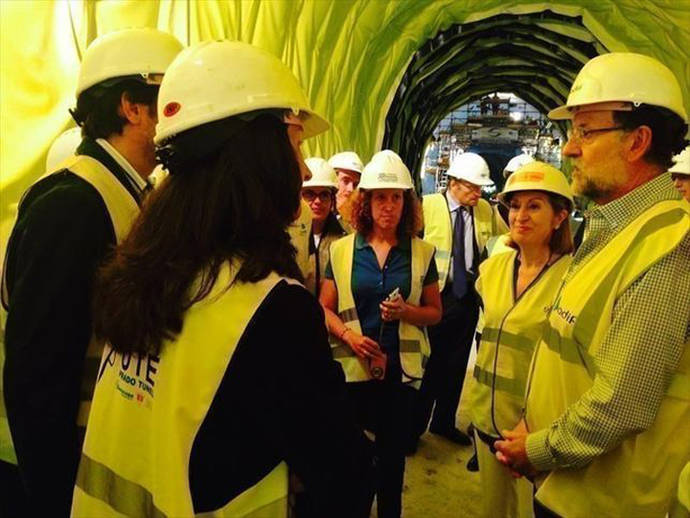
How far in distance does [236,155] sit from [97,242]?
1.86 feet

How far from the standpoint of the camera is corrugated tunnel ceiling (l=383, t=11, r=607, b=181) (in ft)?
25.0

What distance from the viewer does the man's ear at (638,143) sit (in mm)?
1690

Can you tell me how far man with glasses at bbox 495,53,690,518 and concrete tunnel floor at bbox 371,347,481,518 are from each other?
176 centimetres

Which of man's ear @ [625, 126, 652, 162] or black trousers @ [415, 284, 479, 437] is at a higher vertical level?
man's ear @ [625, 126, 652, 162]

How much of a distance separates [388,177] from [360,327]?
88cm

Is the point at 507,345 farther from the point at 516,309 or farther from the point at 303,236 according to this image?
the point at 303,236

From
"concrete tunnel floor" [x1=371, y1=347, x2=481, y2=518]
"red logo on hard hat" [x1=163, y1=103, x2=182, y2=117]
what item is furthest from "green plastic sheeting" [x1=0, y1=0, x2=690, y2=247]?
"concrete tunnel floor" [x1=371, y1=347, x2=481, y2=518]

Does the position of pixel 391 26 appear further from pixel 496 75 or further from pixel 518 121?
pixel 518 121

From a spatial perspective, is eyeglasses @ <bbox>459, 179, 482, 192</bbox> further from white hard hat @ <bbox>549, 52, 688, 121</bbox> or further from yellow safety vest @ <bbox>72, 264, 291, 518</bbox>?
yellow safety vest @ <bbox>72, 264, 291, 518</bbox>

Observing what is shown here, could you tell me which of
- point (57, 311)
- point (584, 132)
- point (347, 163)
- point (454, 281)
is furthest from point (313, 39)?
point (57, 311)

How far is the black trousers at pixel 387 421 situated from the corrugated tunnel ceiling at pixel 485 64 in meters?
5.87

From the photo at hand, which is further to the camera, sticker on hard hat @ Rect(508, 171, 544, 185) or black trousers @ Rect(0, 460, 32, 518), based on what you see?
sticker on hard hat @ Rect(508, 171, 544, 185)

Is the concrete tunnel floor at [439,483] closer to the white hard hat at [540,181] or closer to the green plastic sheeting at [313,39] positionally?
the white hard hat at [540,181]

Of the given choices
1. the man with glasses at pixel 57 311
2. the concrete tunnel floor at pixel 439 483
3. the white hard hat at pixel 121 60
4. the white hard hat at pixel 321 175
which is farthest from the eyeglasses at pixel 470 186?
the man with glasses at pixel 57 311
